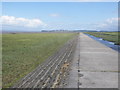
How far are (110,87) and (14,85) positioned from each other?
5.36 metres

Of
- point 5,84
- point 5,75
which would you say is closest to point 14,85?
point 5,84

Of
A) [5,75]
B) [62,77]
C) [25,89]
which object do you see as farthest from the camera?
[5,75]

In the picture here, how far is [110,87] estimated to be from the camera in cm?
912

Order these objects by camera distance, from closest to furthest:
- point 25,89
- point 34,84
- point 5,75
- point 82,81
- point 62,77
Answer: point 25,89, point 34,84, point 82,81, point 62,77, point 5,75

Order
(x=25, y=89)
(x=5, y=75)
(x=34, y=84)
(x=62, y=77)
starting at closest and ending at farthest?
1. (x=25, y=89)
2. (x=34, y=84)
3. (x=62, y=77)
4. (x=5, y=75)

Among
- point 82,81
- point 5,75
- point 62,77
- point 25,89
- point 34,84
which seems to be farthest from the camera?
point 5,75

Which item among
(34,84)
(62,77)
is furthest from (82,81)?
(34,84)

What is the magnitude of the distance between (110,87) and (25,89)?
4.57 meters

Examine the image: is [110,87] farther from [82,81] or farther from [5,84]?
[5,84]

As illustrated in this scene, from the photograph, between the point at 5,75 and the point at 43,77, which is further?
the point at 5,75

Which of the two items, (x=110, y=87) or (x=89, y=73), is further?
(x=89, y=73)

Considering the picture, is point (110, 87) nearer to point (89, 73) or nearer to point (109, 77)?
point (109, 77)

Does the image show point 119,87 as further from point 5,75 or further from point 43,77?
point 5,75

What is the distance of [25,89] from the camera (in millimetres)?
8664
